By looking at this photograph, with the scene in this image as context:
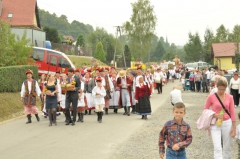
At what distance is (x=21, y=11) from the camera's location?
187 ft

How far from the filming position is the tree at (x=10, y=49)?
23328 millimetres

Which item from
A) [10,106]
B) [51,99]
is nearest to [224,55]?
[10,106]

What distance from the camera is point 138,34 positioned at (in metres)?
82.4

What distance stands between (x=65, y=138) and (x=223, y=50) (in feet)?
235

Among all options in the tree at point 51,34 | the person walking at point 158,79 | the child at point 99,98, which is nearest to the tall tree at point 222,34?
the tree at point 51,34

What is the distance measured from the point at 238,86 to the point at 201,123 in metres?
13.0

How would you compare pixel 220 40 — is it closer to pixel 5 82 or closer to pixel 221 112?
pixel 5 82

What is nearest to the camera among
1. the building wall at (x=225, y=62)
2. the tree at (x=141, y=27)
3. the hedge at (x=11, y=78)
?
the hedge at (x=11, y=78)

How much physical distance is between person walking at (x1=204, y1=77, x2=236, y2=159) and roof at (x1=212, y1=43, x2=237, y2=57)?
72.5 m

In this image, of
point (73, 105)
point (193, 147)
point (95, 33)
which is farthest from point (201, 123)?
point (95, 33)

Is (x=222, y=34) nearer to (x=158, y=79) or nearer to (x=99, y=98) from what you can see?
(x=158, y=79)

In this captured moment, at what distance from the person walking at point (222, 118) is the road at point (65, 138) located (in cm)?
258

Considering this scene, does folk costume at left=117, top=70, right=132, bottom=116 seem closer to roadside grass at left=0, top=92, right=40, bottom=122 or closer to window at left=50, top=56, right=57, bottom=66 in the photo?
Result: roadside grass at left=0, top=92, right=40, bottom=122

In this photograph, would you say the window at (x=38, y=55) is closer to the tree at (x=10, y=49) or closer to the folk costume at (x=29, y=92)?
the tree at (x=10, y=49)
